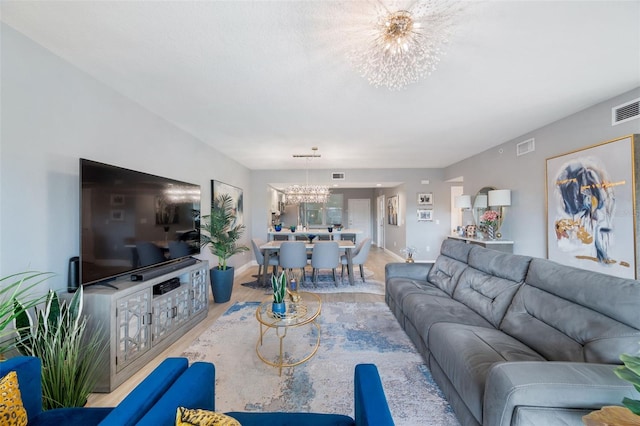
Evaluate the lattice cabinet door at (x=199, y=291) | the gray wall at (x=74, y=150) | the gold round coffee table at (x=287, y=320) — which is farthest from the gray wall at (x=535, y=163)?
the lattice cabinet door at (x=199, y=291)

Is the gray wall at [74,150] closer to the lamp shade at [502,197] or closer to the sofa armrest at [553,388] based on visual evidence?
the lamp shade at [502,197]

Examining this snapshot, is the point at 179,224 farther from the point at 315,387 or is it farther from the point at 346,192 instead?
the point at 346,192

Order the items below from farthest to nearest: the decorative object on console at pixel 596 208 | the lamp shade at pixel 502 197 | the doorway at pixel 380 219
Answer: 1. the doorway at pixel 380 219
2. the lamp shade at pixel 502 197
3. the decorative object on console at pixel 596 208

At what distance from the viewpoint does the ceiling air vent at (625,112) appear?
95.2 inches

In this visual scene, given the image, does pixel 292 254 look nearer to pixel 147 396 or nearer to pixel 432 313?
pixel 432 313

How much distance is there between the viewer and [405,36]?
1.46 m

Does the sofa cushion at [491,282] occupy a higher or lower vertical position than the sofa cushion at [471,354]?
higher

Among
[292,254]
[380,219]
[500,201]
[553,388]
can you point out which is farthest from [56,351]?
[380,219]

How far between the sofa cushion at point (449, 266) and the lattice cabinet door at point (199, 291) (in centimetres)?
292

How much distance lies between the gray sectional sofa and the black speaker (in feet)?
9.03

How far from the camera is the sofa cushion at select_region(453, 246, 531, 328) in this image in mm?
2062

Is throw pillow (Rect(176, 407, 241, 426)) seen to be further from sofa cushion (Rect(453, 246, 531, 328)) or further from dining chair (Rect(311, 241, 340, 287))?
dining chair (Rect(311, 241, 340, 287))

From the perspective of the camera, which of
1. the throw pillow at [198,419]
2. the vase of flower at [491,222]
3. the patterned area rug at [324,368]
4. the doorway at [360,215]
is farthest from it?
the doorway at [360,215]

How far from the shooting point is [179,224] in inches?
115
